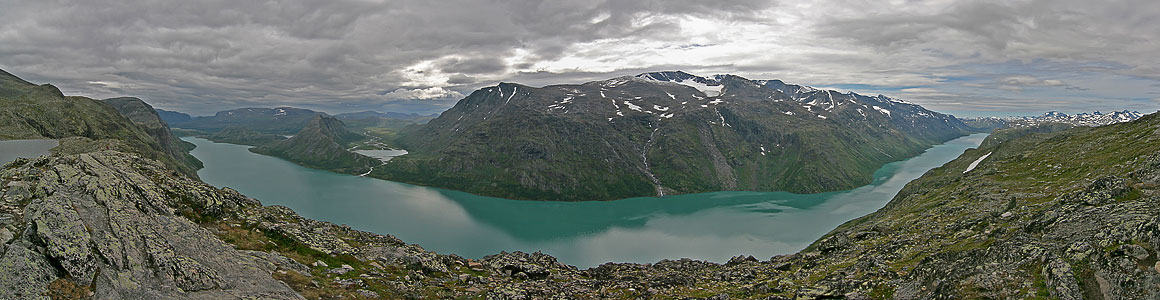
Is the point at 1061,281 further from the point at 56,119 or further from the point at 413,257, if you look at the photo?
the point at 56,119

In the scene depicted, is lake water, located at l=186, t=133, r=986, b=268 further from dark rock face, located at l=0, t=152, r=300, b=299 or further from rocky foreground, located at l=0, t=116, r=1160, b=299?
dark rock face, located at l=0, t=152, r=300, b=299

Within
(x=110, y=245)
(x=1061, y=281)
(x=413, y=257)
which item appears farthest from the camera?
(x=413, y=257)

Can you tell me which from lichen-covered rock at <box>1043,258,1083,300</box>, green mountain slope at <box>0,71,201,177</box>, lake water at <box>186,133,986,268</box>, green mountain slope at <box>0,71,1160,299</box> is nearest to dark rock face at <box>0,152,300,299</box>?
green mountain slope at <box>0,71,1160,299</box>

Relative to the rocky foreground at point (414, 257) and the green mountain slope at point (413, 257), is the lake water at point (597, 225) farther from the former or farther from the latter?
the rocky foreground at point (414, 257)

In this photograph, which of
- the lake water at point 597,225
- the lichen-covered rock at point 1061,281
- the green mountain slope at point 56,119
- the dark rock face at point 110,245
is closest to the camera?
the dark rock face at point 110,245

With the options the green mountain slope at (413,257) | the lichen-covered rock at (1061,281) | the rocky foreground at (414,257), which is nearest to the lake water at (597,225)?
the green mountain slope at (413,257)

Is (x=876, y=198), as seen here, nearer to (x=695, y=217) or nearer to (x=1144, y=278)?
(x=695, y=217)

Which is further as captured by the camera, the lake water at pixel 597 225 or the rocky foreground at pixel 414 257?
the lake water at pixel 597 225

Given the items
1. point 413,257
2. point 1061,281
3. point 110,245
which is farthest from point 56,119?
point 1061,281

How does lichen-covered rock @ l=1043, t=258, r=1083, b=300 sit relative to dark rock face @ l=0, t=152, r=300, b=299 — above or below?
above
